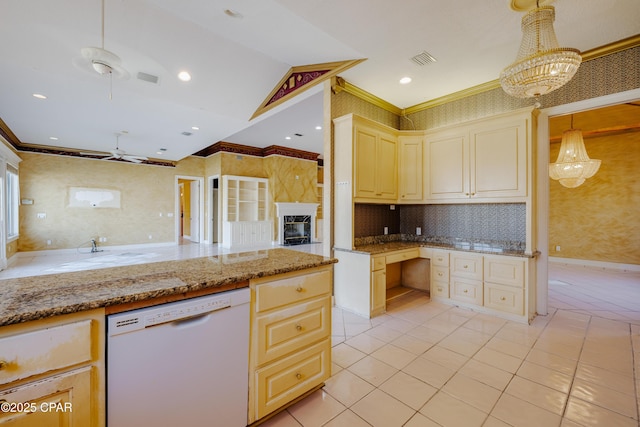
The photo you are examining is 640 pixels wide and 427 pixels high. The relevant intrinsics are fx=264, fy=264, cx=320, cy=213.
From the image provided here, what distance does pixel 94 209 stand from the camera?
26.6ft

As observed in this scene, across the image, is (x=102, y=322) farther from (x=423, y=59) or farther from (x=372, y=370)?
(x=423, y=59)

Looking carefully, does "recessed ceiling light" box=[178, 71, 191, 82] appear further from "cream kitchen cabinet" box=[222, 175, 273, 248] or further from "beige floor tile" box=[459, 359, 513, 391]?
"beige floor tile" box=[459, 359, 513, 391]

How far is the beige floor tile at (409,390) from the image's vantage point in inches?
73.6

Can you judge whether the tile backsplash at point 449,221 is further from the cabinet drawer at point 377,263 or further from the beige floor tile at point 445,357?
the beige floor tile at point 445,357

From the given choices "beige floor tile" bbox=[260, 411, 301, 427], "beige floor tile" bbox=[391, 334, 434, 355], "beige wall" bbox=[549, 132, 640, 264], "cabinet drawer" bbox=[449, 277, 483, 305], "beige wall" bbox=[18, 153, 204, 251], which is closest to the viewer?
"beige floor tile" bbox=[260, 411, 301, 427]

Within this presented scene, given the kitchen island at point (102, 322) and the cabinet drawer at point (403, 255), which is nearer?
the kitchen island at point (102, 322)

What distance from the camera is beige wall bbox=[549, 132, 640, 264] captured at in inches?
220

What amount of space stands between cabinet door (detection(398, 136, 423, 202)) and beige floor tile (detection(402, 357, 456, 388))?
2384mm

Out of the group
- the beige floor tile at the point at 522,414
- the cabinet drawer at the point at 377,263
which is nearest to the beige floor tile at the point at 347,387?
the beige floor tile at the point at 522,414

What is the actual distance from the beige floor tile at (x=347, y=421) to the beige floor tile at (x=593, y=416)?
1351 millimetres

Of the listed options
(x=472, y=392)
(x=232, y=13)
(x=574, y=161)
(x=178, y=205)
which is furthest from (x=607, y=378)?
(x=178, y=205)

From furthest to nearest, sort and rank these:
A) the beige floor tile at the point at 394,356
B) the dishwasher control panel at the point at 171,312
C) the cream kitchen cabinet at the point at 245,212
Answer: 1. the cream kitchen cabinet at the point at 245,212
2. the beige floor tile at the point at 394,356
3. the dishwasher control panel at the point at 171,312

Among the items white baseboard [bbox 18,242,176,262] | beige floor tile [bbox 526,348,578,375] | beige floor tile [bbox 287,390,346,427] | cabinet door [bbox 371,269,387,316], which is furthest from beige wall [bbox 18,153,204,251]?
beige floor tile [bbox 526,348,578,375]

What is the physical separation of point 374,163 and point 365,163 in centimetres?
19
